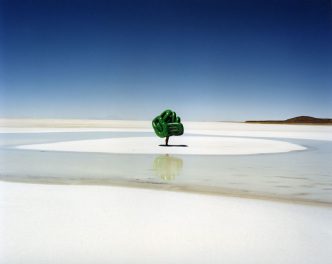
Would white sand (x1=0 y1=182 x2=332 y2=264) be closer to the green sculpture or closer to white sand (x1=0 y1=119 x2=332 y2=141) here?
the green sculpture

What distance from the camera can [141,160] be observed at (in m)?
8.88

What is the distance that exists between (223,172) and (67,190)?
2854 millimetres

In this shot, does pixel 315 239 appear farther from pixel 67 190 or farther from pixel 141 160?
pixel 141 160

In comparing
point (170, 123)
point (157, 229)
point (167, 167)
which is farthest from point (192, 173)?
point (170, 123)

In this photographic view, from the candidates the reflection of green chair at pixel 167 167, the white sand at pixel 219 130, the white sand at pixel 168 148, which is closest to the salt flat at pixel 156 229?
the reflection of green chair at pixel 167 167

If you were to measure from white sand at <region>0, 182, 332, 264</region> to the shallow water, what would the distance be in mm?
756

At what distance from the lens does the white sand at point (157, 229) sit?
288 centimetres

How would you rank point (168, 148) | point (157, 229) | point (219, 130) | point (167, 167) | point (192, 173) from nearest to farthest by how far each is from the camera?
point (157, 229)
point (192, 173)
point (167, 167)
point (168, 148)
point (219, 130)

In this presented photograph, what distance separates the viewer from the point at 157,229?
3.49 meters

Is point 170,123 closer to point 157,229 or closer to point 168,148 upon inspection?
point 168,148

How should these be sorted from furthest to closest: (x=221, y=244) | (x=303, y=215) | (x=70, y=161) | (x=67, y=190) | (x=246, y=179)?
(x=70, y=161)
(x=246, y=179)
(x=67, y=190)
(x=303, y=215)
(x=221, y=244)

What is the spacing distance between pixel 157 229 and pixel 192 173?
3.40 m

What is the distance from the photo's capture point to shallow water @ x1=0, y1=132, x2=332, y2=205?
5.42 m

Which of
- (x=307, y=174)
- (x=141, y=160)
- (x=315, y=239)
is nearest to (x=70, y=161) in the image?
(x=141, y=160)
